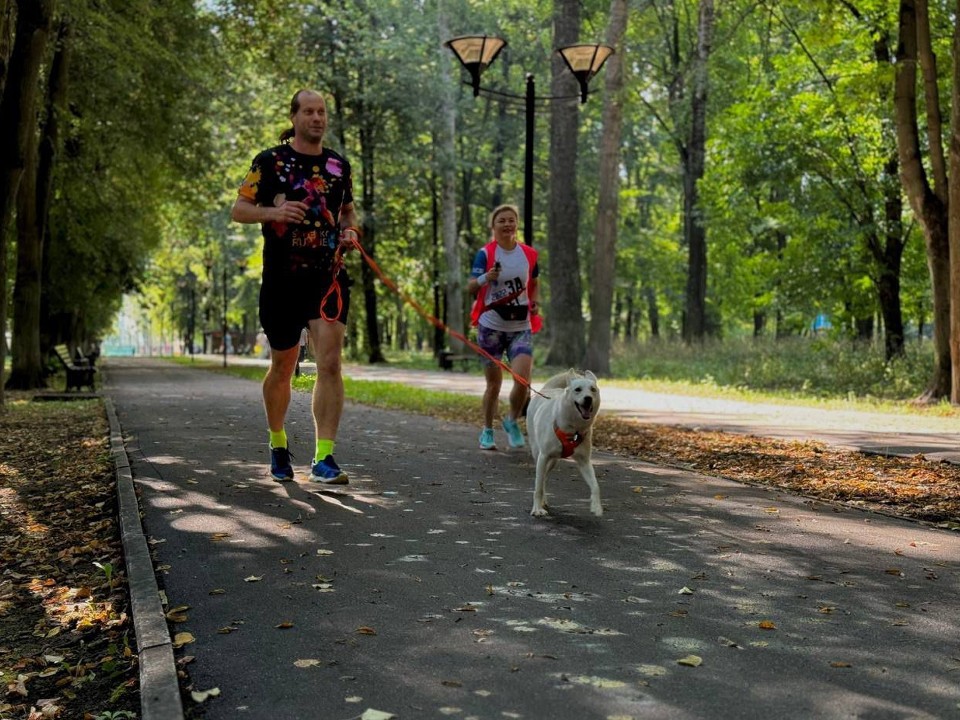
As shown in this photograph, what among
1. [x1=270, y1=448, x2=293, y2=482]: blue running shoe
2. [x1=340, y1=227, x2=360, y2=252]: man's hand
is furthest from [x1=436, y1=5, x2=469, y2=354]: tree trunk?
[x1=340, y1=227, x2=360, y2=252]: man's hand

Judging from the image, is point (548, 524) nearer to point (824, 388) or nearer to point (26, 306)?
point (824, 388)

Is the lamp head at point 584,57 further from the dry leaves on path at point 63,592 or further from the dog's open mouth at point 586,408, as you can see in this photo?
the dog's open mouth at point 586,408

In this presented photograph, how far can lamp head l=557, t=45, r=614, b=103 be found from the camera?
15.1 meters

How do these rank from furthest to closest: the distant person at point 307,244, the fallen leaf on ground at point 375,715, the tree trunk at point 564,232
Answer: the tree trunk at point 564,232
the distant person at point 307,244
the fallen leaf on ground at point 375,715

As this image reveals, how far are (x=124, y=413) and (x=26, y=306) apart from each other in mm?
7775

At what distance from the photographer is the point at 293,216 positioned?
646 centimetres

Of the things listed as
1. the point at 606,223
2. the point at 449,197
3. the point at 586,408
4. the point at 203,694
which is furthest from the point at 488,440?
the point at 449,197

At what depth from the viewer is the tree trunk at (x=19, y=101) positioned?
12602mm

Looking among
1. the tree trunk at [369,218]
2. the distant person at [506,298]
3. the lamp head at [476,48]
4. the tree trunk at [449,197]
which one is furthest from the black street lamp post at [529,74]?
the tree trunk at [369,218]

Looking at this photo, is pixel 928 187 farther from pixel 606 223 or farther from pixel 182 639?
pixel 182 639

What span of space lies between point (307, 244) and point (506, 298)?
2750 millimetres

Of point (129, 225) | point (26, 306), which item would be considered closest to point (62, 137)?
point (26, 306)

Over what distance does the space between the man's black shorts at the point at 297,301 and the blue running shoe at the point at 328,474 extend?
3.12 feet

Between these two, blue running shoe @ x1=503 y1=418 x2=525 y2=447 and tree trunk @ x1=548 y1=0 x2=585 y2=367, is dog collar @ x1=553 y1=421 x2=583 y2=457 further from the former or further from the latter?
tree trunk @ x1=548 y1=0 x2=585 y2=367
